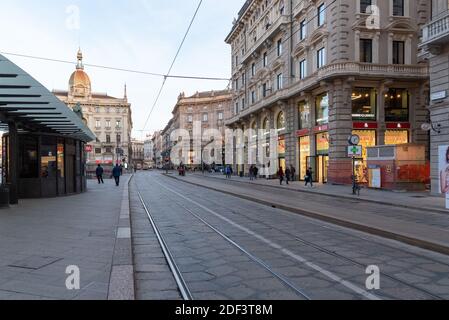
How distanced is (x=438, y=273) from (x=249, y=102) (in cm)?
4978

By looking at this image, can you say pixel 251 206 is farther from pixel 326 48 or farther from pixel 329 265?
pixel 326 48

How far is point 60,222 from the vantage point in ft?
37.9

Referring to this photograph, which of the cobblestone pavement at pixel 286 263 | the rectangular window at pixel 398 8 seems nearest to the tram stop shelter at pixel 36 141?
the cobblestone pavement at pixel 286 263

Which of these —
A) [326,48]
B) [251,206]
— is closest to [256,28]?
[326,48]

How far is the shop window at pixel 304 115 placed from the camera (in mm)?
37375

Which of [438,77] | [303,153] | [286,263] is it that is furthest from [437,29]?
[303,153]

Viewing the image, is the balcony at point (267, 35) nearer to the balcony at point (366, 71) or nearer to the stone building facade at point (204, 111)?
the balcony at point (366, 71)

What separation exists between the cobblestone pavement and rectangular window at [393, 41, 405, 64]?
81.0 ft

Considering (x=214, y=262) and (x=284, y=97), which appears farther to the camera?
(x=284, y=97)

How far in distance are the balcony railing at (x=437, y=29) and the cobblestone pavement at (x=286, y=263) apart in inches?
528

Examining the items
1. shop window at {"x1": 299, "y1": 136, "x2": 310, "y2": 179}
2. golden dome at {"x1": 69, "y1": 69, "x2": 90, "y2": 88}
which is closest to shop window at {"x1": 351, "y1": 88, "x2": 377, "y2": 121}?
shop window at {"x1": 299, "y1": 136, "x2": 310, "y2": 179}

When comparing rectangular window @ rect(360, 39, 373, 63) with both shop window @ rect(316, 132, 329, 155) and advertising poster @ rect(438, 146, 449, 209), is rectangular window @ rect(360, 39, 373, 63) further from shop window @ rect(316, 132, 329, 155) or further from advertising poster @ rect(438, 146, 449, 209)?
advertising poster @ rect(438, 146, 449, 209)

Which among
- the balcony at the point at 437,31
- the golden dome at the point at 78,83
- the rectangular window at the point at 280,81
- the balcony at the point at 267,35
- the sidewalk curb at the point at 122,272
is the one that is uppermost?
the golden dome at the point at 78,83

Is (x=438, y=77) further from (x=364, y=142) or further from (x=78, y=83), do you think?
(x=78, y=83)
